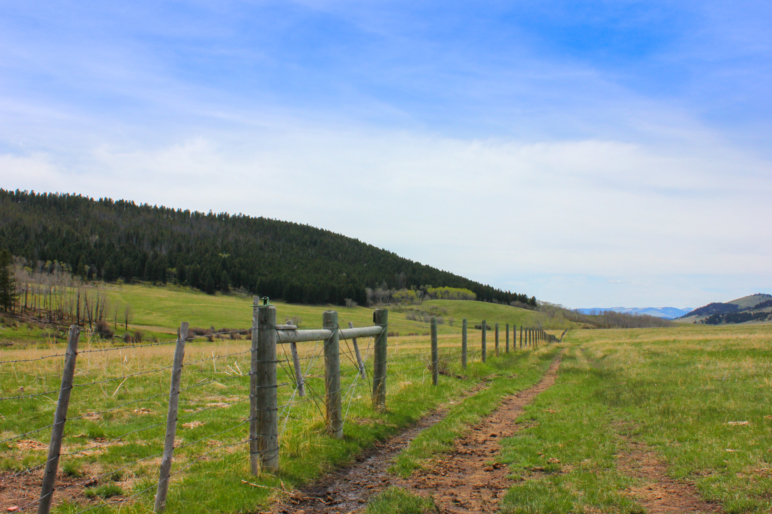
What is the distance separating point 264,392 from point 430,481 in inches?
99.7

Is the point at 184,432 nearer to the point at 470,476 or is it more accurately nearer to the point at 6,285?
the point at 470,476

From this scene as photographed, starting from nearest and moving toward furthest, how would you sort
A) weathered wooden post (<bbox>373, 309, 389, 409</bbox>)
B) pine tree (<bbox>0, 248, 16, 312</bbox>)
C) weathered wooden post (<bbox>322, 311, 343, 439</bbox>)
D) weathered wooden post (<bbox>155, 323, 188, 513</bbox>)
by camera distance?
1. weathered wooden post (<bbox>155, 323, 188, 513</bbox>)
2. weathered wooden post (<bbox>322, 311, 343, 439</bbox>)
3. weathered wooden post (<bbox>373, 309, 389, 409</bbox>)
4. pine tree (<bbox>0, 248, 16, 312</bbox>)

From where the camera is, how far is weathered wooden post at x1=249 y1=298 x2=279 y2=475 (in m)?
6.42

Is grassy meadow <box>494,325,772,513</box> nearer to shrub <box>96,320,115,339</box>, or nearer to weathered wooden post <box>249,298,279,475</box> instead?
weathered wooden post <box>249,298,279,475</box>

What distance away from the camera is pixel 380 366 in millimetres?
10555

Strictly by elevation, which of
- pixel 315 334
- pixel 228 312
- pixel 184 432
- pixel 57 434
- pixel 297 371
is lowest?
pixel 228 312

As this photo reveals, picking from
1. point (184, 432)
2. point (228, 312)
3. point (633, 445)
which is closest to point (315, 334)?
point (184, 432)

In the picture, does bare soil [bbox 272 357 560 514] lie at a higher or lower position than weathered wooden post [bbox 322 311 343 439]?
lower

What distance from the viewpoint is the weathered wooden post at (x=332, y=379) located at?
8.19 metres

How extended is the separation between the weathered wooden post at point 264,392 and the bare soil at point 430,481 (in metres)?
0.71

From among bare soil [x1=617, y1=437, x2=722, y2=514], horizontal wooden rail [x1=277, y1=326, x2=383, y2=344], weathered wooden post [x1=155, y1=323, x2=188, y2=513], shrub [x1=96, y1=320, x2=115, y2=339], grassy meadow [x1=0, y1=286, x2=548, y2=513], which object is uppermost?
horizontal wooden rail [x1=277, y1=326, x2=383, y2=344]

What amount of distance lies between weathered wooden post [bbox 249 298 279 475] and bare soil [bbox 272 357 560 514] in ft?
2.34

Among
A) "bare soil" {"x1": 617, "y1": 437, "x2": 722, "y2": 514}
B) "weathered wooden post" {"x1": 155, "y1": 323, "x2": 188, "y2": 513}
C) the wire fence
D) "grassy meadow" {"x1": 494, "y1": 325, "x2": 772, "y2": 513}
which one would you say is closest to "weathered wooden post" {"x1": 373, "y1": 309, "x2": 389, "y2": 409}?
the wire fence

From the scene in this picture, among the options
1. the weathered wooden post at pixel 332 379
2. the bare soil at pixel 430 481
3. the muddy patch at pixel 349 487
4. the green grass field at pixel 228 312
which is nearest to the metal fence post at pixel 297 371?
the weathered wooden post at pixel 332 379
